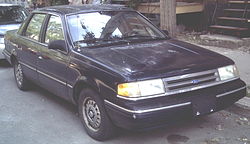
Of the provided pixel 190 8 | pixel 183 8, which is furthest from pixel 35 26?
pixel 190 8

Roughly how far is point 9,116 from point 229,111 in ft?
11.3

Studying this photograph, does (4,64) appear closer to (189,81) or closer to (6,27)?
(6,27)

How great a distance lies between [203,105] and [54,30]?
8.74ft

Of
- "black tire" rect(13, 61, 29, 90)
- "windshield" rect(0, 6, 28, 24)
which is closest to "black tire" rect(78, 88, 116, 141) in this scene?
"black tire" rect(13, 61, 29, 90)

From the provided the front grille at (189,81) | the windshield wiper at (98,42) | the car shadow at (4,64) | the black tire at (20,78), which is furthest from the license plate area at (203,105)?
the car shadow at (4,64)

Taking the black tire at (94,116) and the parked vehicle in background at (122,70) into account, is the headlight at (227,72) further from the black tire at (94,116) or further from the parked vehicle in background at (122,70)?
the black tire at (94,116)

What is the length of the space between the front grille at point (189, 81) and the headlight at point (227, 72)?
0.48ft

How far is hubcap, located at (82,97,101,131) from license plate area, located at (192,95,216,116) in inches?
46.2

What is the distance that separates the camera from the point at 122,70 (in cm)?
399

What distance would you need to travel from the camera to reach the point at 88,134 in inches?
183

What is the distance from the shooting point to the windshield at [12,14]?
10.0 metres

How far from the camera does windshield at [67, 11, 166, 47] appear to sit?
505cm

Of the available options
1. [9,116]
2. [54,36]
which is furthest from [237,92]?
[9,116]

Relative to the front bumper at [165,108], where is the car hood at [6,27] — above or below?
above
